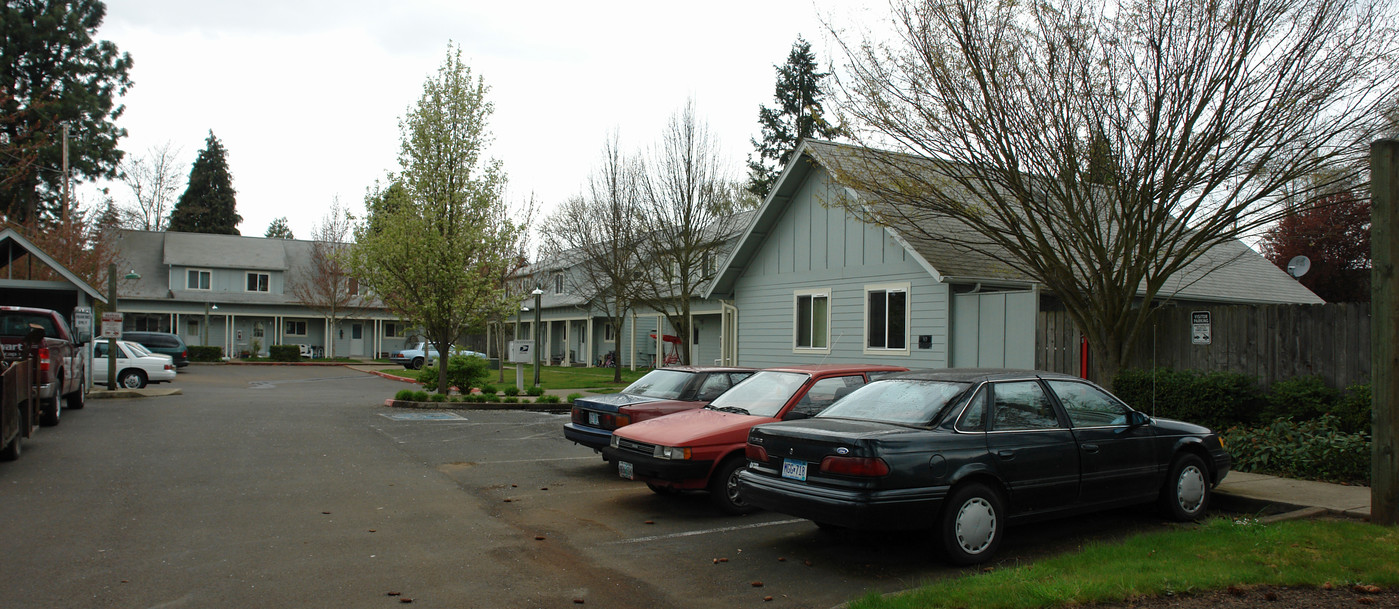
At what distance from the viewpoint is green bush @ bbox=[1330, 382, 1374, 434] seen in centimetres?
1021

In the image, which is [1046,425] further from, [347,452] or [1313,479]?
[347,452]

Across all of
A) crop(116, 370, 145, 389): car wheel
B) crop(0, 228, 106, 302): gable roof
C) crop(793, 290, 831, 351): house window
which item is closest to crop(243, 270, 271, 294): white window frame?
crop(116, 370, 145, 389): car wheel

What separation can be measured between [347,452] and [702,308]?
2072cm

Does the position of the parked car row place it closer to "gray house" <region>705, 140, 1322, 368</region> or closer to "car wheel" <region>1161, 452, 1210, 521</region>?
"car wheel" <region>1161, 452, 1210, 521</region>

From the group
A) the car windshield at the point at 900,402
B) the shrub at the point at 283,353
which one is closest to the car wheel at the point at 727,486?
the car windshield at the point at 900,402

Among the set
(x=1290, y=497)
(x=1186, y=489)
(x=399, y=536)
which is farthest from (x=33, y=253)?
(x=1290, y=497)

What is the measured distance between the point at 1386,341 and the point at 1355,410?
13.3 feet

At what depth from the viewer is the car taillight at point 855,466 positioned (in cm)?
621

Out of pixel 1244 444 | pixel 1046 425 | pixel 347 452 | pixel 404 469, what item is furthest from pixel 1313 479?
pixel 347 452

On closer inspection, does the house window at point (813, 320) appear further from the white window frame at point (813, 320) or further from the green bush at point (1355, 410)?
the green bush at point (1355, 410)

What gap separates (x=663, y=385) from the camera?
1159cm

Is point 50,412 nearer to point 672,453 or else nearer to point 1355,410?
point 672,453

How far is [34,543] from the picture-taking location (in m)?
7.05

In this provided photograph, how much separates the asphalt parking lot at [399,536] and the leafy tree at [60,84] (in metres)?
30.0
